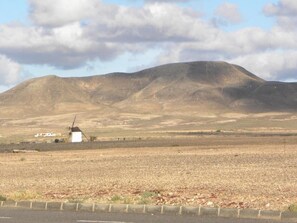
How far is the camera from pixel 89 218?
49.5 feet

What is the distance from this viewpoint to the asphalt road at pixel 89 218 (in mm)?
14484

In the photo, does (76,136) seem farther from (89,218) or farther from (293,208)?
(293,208)

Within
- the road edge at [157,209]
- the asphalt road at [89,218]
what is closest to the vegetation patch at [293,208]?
the road edge at [157,209]

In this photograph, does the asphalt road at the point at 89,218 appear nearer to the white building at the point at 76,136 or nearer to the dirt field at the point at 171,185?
the dirt field at the point at 171,185

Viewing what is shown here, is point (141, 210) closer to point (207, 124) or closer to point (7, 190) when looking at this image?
point (7, 190)

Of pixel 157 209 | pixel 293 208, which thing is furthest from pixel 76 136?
pixel 293 208

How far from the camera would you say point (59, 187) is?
2264 cm

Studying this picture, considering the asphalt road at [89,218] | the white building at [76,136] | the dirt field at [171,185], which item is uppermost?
the white building at [76,136]

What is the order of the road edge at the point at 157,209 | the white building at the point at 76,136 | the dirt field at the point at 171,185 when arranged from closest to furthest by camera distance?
1. the road edge at the point at 157,209
2. the dirt field at the point at 171,185
3. the white building at the point at 76,136

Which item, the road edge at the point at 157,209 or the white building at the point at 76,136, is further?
the white building at the point at 76,136

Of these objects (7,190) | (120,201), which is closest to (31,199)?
(120,201)

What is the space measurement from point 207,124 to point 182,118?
67.8ft

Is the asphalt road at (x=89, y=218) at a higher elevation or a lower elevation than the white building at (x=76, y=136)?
lower

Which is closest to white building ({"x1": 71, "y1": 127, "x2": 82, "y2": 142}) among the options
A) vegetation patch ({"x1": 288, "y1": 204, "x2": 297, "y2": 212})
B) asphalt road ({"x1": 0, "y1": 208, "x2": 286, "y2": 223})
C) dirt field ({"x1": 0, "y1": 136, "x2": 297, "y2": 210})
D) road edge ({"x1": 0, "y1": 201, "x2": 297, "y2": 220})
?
dirt field ({"x1": 0, "y1": 136, "x2": 297, "y2": 210})
